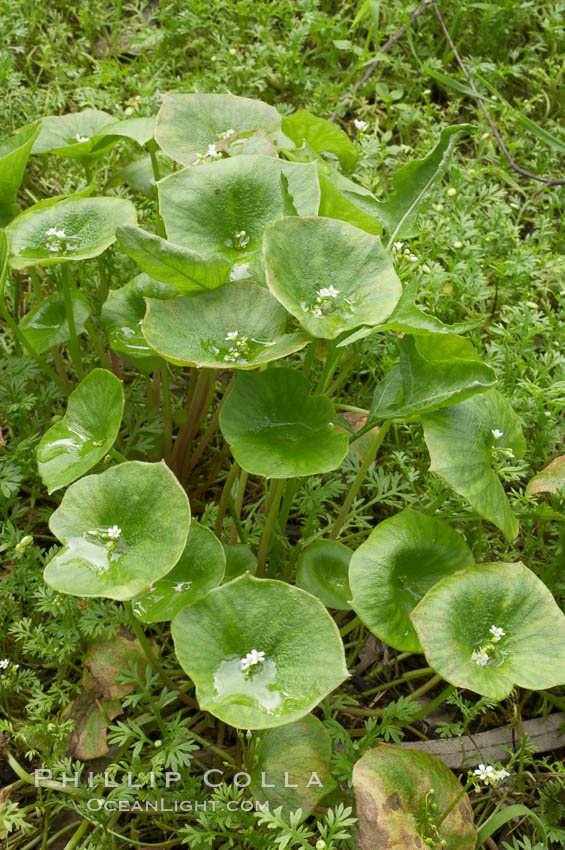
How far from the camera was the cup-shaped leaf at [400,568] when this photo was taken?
4.64 feet

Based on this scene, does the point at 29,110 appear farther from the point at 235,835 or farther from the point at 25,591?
the point at 235,835

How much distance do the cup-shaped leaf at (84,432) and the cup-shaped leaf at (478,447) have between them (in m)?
0.65

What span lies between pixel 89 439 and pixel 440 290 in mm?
1330

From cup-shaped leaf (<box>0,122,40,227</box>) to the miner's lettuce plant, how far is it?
0.01 m

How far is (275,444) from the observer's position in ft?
4.91

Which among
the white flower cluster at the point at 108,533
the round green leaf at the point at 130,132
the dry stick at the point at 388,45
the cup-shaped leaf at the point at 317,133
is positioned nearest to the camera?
the white flower cluster at the point at 108,533

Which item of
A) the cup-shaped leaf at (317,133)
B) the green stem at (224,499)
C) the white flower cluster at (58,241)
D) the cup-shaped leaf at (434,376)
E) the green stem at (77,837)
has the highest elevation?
the cup-shaped leaf at (317,133)

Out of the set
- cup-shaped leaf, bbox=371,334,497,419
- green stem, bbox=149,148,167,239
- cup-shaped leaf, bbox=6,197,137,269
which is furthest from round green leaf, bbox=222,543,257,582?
green stem, bbox=149,148,167,239

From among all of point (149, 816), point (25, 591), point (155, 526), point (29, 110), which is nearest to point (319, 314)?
point (155, 526)

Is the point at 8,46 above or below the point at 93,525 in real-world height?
above

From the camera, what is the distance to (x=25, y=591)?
71.9 inches

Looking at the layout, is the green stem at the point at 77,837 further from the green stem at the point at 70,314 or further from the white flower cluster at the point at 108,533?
the green stem at the point at 70,314

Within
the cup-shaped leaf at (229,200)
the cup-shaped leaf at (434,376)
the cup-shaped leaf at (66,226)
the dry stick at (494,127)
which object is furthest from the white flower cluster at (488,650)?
the dry stick at (494,127)

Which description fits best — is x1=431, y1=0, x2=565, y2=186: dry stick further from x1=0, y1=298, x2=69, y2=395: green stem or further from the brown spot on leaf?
the brown spot on leaf
